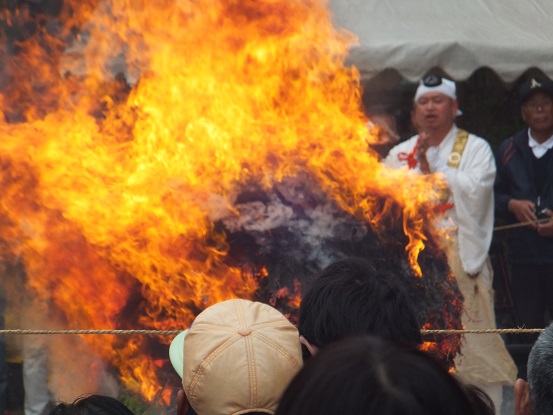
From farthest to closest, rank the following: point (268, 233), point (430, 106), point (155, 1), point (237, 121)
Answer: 1. point (430, 106)
2. point (155, 1)
3. point (237, 121)
4. point (268, 233)

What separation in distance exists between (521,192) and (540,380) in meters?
5.05

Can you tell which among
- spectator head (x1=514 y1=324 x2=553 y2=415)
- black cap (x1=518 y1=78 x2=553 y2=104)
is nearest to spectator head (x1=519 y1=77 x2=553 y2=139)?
black cap (x1=518 y1=78 x2=553 y2=104)

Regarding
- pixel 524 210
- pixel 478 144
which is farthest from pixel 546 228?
pixel 478 144

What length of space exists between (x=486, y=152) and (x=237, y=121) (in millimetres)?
1970

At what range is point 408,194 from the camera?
572 centimetres

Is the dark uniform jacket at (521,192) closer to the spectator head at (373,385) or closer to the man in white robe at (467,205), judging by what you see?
the man in white robe at (467,205)

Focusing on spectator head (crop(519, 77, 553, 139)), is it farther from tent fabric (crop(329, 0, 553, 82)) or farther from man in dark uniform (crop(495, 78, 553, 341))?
tent fabric (crop(329, 0, 553, 82))

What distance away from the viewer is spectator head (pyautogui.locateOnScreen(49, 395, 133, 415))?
7.41ft

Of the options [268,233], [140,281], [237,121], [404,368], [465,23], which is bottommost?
[140,281]

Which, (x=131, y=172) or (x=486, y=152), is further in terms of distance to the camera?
(x=486, y=152)

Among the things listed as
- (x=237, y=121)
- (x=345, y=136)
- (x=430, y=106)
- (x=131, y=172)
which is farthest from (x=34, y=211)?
(x=430, y=106)

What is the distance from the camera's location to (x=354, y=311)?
233 cm

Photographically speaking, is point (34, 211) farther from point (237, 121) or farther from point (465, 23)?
point (465, 23)

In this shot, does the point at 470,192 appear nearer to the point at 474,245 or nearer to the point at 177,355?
the point at 474,245
